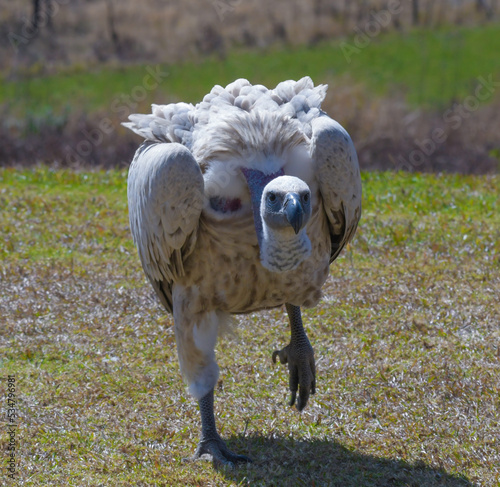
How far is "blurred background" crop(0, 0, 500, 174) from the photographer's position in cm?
1496

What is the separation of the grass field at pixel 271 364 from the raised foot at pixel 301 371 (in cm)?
14

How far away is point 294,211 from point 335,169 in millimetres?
764

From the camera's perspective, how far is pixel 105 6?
81.0 ft

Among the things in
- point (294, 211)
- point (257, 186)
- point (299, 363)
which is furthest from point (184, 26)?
point (294, 211)

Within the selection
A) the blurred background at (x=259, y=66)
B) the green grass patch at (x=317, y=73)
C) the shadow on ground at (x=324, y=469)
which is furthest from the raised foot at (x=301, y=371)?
the green grass patch at (x=317, y=73)

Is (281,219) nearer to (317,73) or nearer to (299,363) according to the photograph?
(299,363)

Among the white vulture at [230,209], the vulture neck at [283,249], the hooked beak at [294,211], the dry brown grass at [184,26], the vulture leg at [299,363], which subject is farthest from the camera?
the dry brown grass at [184,26]

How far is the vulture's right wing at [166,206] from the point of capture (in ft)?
14.6

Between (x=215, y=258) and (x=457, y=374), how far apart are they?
6.16ft

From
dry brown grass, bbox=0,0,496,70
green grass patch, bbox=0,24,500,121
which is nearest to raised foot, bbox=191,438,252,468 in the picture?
green grass patch, bbox=0,24,500,121

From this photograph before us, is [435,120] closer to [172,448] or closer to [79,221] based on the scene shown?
[79,221]

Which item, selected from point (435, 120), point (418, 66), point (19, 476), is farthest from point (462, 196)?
point (418, 66)

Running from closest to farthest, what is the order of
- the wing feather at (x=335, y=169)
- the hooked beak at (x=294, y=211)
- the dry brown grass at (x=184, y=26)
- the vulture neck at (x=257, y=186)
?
the hooked beak at (x=294, y=211) < the vulture neck at (x=257, y=186) < the wing feather at (x=335, y=169) < the dry brown grass at (x=184, y=26)

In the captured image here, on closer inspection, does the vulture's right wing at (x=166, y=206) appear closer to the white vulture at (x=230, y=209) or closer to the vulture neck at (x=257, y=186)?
the white vulture at (x=230, y=209)
